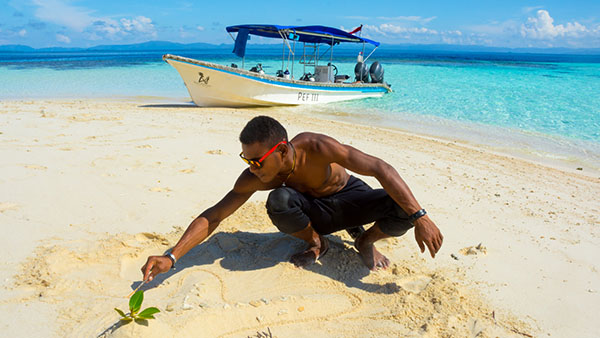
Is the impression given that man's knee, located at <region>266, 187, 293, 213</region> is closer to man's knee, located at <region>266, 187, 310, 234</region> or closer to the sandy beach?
man's knee, located at <region>266, 187, 310, 234</region>

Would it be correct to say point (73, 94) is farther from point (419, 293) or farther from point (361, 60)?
point (419, 293)

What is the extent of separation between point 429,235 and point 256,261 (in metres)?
1.19

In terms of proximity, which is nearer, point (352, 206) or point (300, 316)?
point (300, 316)

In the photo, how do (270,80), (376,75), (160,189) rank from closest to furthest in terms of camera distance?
(160,189)
(270,80)
(376,75)

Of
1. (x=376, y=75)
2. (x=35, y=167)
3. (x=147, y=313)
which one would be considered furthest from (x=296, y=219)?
(x=376, y=75)

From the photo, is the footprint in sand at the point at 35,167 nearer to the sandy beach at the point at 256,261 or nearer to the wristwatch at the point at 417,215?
the sandy beach at the point at 256,261

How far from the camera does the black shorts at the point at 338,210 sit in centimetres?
258

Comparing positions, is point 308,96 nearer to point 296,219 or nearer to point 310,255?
point 310,255

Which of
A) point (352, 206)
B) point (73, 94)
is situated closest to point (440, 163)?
point (352, 206)

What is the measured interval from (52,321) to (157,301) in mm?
507

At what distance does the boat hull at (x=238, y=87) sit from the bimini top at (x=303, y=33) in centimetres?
128

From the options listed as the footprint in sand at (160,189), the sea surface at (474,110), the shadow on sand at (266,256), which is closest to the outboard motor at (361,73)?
the sea surface at (474,110)

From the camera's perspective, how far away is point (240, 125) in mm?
8109

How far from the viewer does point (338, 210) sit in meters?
2.81
